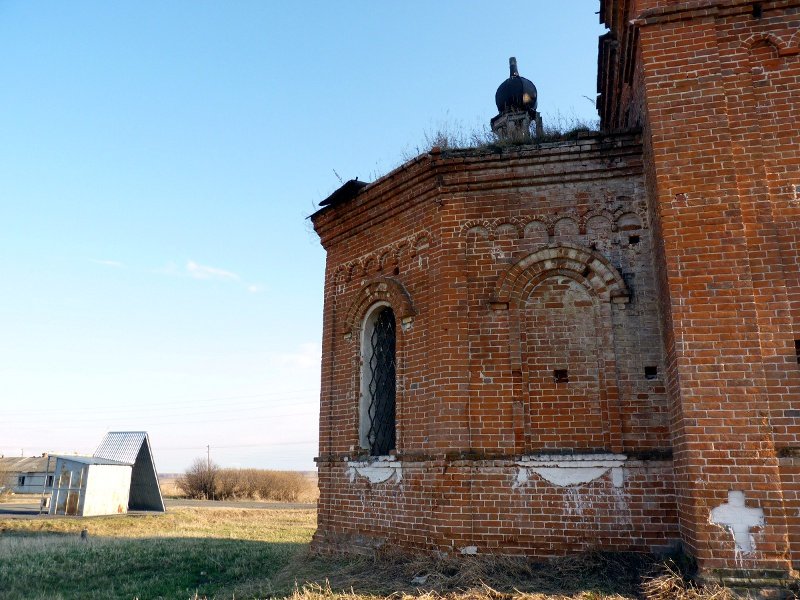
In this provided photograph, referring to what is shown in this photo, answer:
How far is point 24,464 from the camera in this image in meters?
31.3

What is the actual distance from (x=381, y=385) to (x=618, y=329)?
3.32 m

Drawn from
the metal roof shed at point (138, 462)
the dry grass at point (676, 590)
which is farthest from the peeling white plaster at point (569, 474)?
the metal roof shed at point (138, 462)

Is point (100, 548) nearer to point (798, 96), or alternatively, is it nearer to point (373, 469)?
point (373, 469)

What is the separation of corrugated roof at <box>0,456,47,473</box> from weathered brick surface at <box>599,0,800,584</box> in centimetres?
3248

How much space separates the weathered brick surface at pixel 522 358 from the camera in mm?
6379

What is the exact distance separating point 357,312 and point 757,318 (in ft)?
16.6

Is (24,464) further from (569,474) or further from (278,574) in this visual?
(569,474)

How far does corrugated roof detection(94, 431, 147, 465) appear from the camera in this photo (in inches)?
881

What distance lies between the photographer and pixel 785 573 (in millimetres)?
5094

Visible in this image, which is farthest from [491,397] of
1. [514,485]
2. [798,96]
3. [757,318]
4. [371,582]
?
[798,96]

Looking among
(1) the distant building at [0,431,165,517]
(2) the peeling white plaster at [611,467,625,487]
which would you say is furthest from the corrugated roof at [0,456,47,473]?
(2) the peeling white plaster at [611,467,625,487]

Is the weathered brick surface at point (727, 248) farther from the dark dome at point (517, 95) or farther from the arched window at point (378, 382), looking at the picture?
the dark dome at point (517, 95)

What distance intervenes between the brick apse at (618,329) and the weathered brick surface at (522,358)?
0.08ft

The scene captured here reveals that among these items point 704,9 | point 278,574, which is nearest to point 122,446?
point 278,574
